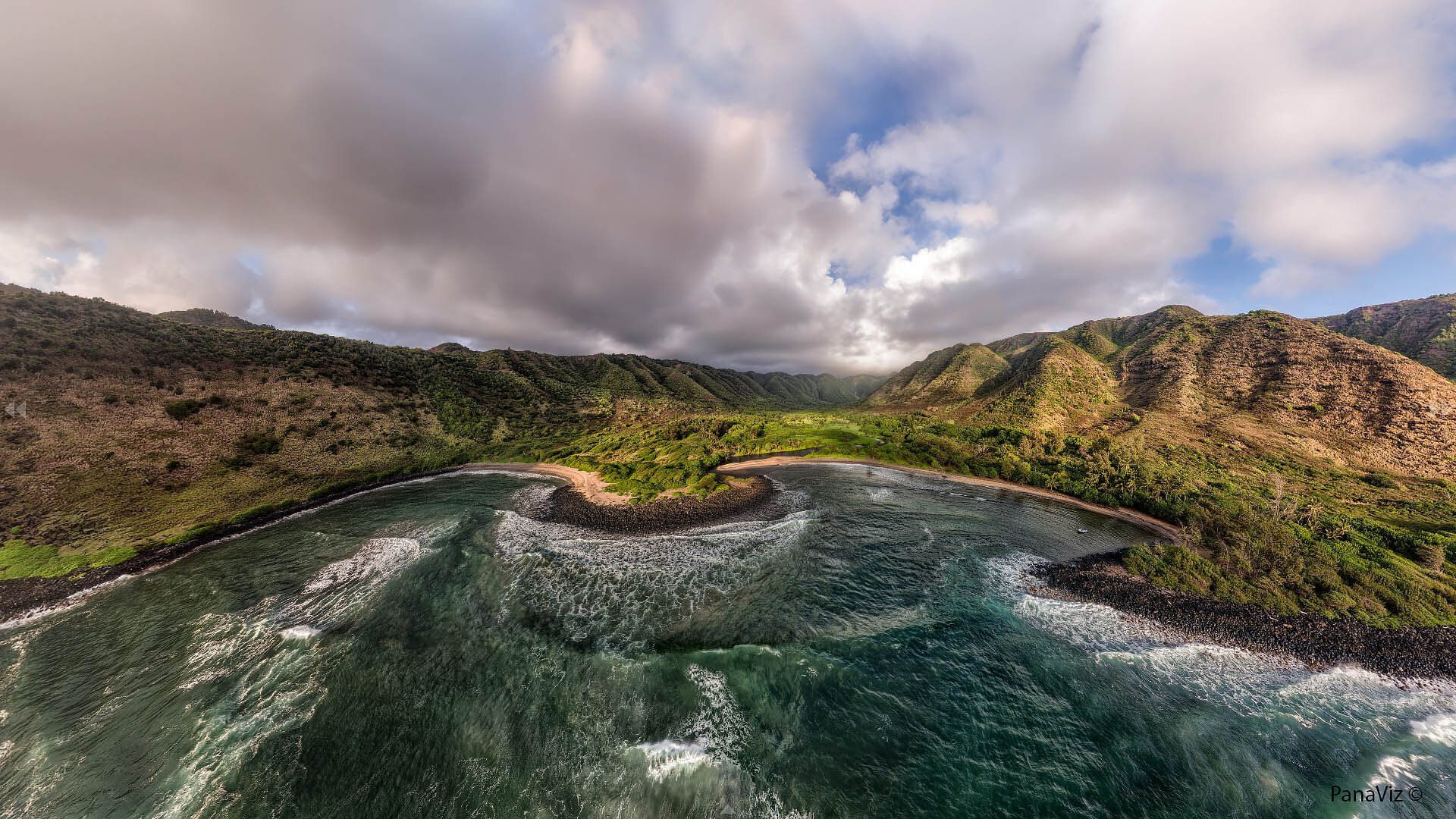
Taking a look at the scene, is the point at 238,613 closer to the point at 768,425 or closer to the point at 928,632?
the point at 928,632

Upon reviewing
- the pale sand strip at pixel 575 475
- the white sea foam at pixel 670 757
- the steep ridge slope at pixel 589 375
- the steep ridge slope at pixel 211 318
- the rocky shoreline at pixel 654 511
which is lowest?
the white sea foam at pixel 670 757

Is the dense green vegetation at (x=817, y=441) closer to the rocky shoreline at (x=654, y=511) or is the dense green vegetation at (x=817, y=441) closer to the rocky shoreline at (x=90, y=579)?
the rocky shoreline at (x=90, y=579)

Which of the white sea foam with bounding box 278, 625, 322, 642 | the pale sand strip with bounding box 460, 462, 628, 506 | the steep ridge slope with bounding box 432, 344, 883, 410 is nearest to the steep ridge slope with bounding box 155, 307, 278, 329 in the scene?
the steep ridge slope with bounding box 432, 344, 883, 410

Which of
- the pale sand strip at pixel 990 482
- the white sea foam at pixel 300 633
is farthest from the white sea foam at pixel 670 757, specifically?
the pale sand strip at pixel 990 482

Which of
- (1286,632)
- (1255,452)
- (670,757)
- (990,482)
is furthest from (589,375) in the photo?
(1255,452)

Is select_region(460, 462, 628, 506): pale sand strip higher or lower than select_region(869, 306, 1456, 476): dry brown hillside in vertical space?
lower

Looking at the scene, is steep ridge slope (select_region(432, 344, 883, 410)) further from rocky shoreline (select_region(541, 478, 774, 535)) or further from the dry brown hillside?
the dry brown hillside

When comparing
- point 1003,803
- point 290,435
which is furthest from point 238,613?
point 290,435
